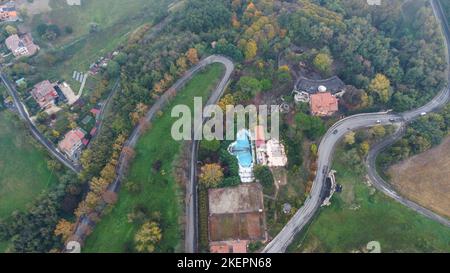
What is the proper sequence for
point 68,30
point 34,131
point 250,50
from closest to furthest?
point 250,50 → point 34,131 → point 68,30

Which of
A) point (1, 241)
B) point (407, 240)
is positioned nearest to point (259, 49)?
point (407, 240)

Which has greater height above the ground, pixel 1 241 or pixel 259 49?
pixel 259 49

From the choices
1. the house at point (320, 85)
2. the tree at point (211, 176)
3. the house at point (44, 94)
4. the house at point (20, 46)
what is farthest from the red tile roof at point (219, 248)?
the house at point (20, 46)

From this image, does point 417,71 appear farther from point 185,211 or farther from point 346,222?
point 185,211

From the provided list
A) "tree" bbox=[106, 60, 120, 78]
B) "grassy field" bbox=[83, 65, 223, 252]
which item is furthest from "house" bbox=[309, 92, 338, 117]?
"tree" bbox=[106, 60, 120, 78]

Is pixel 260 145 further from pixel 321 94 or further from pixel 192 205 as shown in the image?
pixel 192 205

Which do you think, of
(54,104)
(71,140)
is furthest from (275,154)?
Answer: (54,104)
